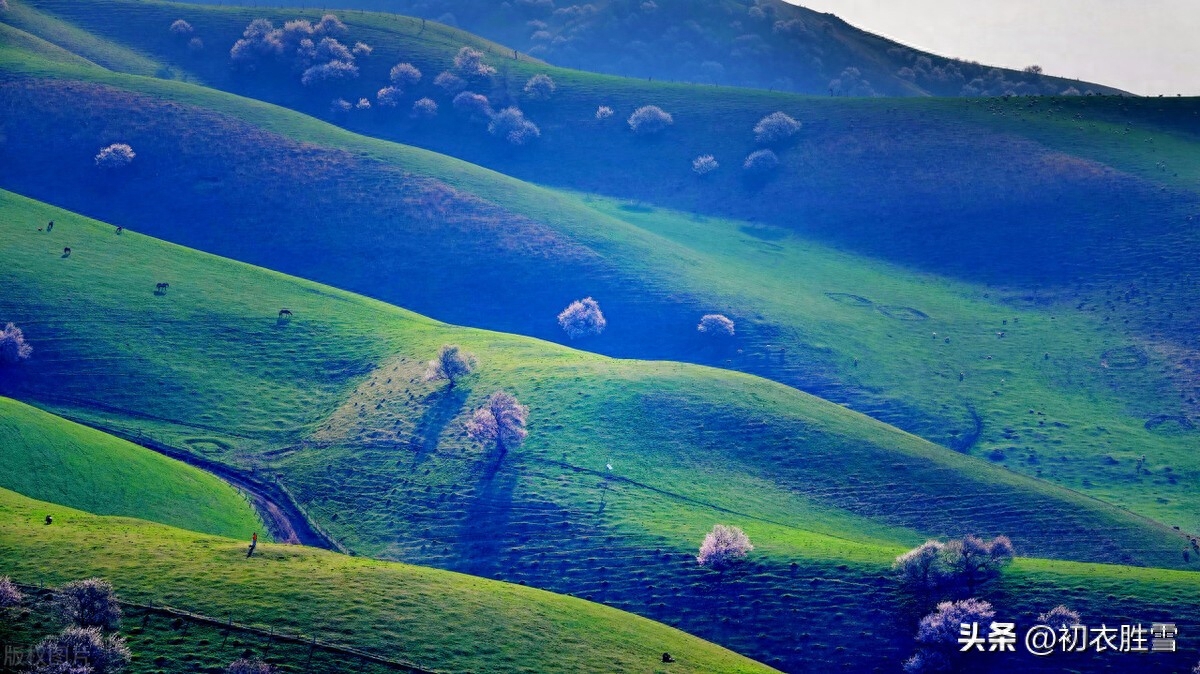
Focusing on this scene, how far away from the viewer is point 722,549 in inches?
2522

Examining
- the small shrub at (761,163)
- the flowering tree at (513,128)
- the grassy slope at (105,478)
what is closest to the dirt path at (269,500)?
the grassy slope at (105,478)

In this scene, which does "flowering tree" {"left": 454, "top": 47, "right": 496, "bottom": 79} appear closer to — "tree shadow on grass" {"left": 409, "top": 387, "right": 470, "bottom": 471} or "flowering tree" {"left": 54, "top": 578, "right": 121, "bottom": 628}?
"tree shadow on grass" {"left": 409, "top": 387, "right": 470, "bottom": 471}

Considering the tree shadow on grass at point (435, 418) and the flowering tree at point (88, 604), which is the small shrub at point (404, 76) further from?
the flowering tree at point (88, 604)

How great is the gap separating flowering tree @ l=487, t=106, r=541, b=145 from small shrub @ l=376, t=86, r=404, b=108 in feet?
56.3

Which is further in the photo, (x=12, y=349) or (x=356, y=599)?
(x=12, y=349)

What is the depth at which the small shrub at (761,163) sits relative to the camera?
161000 mm

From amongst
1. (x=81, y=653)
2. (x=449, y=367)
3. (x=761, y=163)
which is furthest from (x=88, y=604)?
(x=761, y=163)

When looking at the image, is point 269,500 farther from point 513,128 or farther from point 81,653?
point 513,128

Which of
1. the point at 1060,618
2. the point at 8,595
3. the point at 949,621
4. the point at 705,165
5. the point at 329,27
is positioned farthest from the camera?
the point at 329,27

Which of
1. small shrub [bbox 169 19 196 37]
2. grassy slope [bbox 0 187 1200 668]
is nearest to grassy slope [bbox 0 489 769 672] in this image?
grassy slope [bbox 0 187 1200 668]

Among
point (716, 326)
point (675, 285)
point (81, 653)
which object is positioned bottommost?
point (81, 653)

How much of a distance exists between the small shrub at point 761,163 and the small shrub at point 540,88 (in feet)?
135

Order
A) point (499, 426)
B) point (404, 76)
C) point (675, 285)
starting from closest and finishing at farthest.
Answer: point (499, 426)
point (675, 285)
point (404, 76)

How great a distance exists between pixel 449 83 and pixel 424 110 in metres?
8.47
